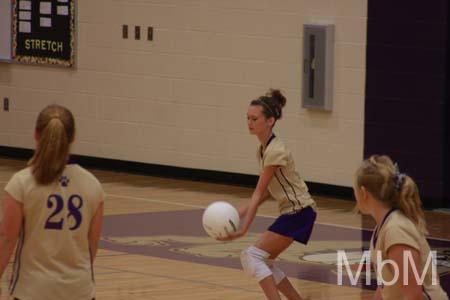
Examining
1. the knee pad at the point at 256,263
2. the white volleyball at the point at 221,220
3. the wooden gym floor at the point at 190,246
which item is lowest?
the wooden gym floor at the point at 190,246

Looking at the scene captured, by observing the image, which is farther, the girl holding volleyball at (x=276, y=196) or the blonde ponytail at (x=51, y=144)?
the girl holding volleyball at (x=276, y=196)

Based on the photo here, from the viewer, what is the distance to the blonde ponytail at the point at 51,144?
483 centimetres

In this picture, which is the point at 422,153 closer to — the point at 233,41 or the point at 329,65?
the point at 329,65

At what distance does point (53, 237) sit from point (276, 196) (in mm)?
3490

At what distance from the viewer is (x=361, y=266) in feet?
33.4

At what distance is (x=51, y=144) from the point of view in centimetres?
483

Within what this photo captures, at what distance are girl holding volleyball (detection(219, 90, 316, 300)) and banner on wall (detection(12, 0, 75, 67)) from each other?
8.85 metres

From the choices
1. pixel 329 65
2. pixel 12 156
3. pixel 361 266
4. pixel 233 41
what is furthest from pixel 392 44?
pixel 12 156

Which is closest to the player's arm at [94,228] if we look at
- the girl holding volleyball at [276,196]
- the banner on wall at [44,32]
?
the girl holding volleyball at [276,196]

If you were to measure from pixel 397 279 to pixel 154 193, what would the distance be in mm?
9960

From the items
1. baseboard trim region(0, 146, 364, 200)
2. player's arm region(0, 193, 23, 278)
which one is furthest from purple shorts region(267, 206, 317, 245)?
baseboard trim region(0, 146, 364, 200)

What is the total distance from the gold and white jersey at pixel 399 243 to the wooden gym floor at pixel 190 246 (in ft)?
13.2

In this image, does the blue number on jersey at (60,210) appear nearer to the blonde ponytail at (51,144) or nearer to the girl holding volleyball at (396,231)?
the blonde ponytail at (51,144)

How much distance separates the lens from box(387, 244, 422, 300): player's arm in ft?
15.1
